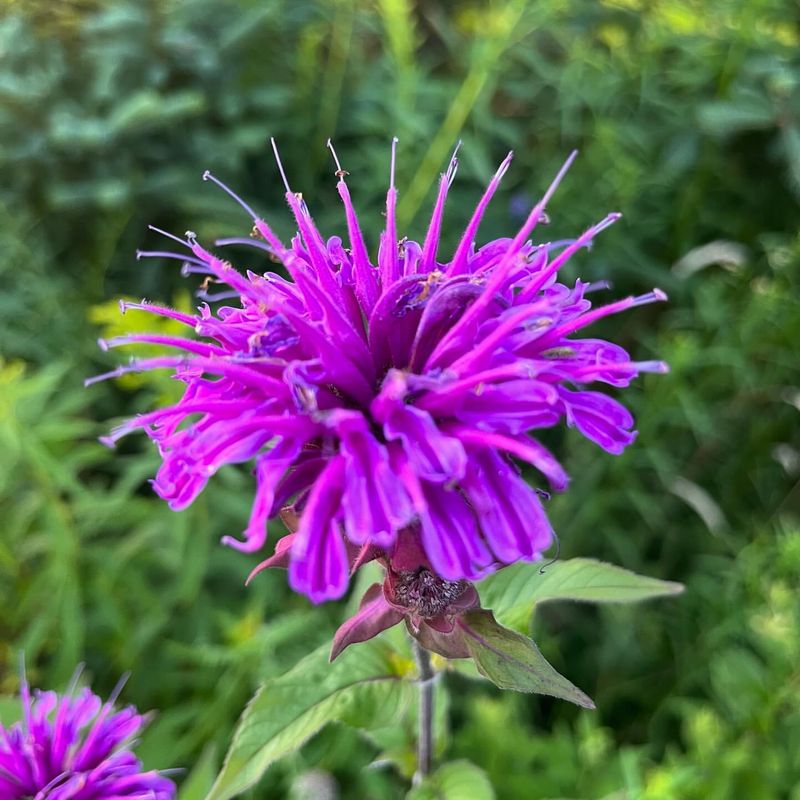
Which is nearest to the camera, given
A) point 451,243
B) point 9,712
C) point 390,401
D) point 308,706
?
point 390,401

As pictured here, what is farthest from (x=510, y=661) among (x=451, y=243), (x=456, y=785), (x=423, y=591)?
(x=451, y=243)

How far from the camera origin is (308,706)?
92cm

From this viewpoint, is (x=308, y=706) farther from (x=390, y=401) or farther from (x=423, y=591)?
(x=390, y=401)

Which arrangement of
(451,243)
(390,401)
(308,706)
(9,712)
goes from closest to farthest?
(390,401) → (308,706) → (9,712) → (451,243)

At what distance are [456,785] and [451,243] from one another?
144cm

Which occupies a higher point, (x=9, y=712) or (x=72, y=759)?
(x=72, y=759)

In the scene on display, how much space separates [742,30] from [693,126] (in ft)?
0.78

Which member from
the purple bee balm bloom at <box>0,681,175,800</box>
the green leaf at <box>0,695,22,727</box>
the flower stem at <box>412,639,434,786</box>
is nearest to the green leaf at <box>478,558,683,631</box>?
the flower stem at <box>412,639,434,786</box>

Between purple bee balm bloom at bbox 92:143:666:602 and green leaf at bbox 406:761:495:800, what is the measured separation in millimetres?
390

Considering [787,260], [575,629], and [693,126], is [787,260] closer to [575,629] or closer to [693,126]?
[693,126]

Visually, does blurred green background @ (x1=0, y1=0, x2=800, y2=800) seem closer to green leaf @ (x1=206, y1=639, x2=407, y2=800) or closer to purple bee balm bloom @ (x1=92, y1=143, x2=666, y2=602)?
green leaf @ (x1=206, y1=639, x2=407, y2=800)

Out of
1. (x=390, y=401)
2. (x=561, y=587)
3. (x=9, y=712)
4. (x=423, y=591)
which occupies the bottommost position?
(x=9, y=712)

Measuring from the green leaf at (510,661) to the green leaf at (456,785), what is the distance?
0.96ft

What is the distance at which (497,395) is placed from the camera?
728 mm
